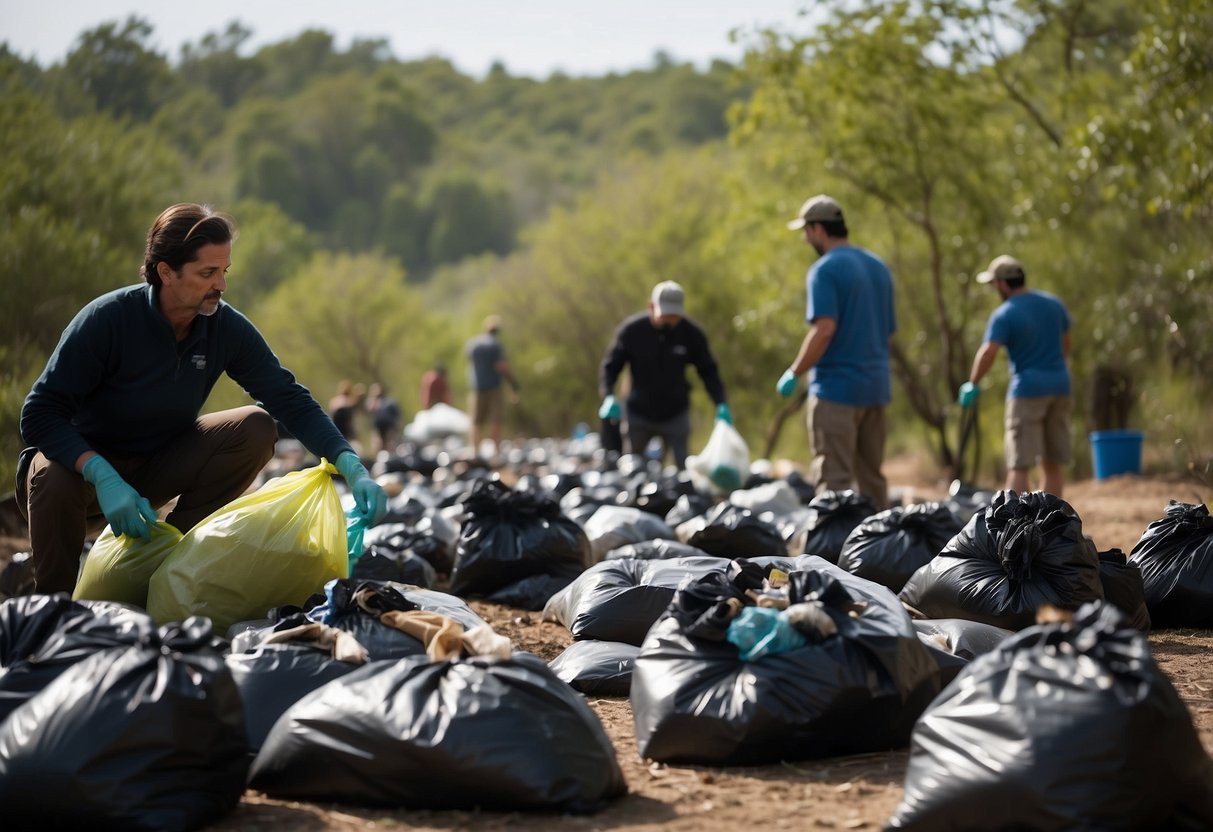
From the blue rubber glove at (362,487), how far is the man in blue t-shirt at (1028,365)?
4.43 metres

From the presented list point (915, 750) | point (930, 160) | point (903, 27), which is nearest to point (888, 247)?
point (930, 160)

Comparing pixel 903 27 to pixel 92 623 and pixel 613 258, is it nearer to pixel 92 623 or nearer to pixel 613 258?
pixel 92 623

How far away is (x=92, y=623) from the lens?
3.16 m

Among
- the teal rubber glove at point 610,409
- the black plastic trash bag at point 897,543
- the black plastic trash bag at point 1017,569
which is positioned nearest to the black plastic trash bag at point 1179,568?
the black plastic trash bag at point 1017,569

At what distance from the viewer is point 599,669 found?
4.33 metres

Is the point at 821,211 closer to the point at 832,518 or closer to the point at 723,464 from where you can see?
the point at 832,518

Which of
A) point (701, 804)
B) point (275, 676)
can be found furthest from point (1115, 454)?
point (275, 676)

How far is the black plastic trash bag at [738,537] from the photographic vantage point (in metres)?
6.67

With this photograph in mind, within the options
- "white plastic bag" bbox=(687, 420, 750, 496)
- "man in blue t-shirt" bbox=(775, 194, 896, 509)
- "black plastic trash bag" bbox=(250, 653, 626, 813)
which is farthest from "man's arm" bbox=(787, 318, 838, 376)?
"black plastic trash bag" bbox=(250, 653, 626, 813)

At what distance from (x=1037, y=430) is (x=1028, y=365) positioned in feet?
1.29

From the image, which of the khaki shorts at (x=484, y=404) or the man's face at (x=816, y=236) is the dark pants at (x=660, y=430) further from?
the khaki shorts at (x=484, y=404)

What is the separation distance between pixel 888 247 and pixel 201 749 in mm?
13819

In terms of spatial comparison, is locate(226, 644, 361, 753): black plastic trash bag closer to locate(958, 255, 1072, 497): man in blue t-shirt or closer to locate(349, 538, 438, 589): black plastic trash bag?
locate(349, 538, 438, 589): black plastic trash bag

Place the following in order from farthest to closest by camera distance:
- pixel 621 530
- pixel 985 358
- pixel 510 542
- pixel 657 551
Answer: pixel 985 358 → pixel 621 530 → pixel 510 542 → pixel 657 551
